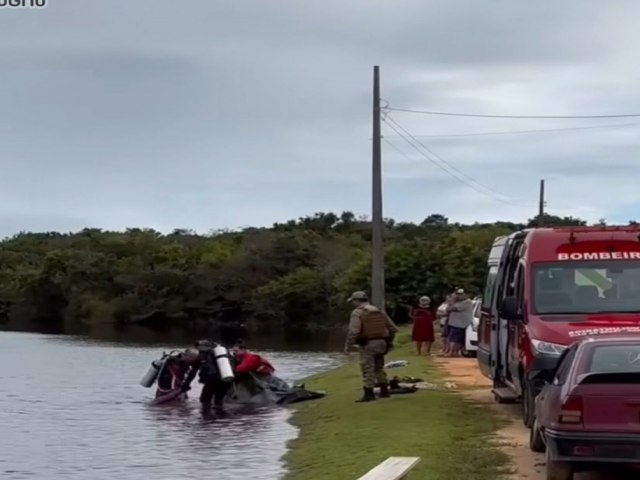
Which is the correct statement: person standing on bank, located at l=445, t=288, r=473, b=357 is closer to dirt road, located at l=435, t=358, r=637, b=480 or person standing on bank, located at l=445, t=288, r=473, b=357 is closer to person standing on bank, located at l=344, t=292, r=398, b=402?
dirt road, located at l=435, t=358, r=637, b=480

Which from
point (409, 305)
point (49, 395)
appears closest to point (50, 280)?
point (409, 305)

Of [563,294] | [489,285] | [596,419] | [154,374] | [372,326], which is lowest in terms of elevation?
[154,374]

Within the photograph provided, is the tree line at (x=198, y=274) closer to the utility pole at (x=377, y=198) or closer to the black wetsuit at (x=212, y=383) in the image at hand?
the utility pole at (x=377, y=198)

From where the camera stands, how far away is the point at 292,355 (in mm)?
46719

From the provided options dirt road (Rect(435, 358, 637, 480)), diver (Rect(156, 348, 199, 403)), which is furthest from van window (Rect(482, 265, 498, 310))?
diver (Rect(156, 348, 199, 403))

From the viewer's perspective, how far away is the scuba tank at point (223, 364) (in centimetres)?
2488

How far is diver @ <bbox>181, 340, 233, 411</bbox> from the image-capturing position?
25.0 meters

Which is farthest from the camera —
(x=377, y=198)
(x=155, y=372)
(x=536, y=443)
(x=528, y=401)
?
(x=377, y=198)

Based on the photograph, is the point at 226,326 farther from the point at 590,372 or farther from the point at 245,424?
the point at 590,372

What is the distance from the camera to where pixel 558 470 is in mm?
11344

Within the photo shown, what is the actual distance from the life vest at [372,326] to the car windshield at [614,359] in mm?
8314

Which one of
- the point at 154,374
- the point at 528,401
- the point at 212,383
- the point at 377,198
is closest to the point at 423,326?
the point at 377,198

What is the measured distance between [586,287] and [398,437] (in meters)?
2.96

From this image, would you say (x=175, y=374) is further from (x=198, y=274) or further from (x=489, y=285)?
(x=198, y=274)
